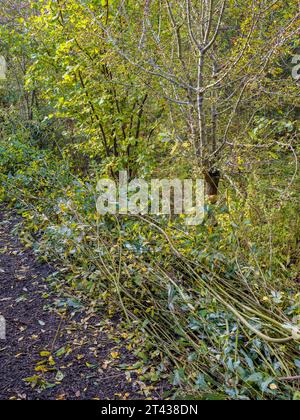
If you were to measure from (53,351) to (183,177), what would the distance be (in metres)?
2.31

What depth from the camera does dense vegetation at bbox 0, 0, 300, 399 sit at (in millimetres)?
2031

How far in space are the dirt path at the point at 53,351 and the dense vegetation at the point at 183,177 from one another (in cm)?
16

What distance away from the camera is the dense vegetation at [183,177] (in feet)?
6.66

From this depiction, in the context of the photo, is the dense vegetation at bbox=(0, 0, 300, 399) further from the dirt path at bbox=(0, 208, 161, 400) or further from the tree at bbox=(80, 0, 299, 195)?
the dirt path at bbox=(0, 208, 161, 400)

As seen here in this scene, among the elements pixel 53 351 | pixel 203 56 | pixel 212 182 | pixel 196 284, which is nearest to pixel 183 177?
pixel 212 182

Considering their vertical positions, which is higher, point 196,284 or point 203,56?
point 203,56

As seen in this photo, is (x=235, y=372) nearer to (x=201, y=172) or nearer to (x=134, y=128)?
(x=201, y=172)

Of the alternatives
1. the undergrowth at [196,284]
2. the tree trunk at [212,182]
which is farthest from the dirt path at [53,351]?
the tree trunk at [212,182]

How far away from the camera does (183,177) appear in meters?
3.99

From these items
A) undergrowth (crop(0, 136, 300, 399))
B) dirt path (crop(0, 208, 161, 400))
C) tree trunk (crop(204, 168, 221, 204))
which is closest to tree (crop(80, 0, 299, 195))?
tree trunk (crop(204, 168, 221, 204))

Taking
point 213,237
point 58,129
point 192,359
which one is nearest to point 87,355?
point 192,359

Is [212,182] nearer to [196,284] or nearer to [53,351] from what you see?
[196,284]

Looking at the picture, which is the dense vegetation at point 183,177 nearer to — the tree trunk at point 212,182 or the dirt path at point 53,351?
the tree trunk at point 212,182
